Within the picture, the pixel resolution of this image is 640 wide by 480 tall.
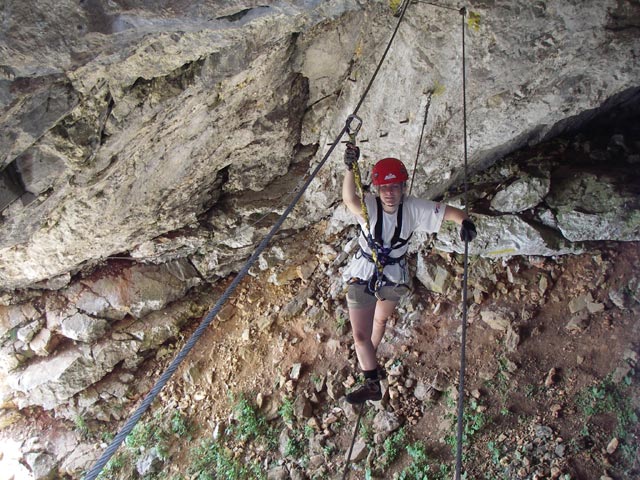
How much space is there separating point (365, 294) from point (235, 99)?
2.45 metres

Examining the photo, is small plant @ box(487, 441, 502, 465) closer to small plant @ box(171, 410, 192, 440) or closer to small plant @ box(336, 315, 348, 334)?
small plant @ box(336, 315, 348, 334)

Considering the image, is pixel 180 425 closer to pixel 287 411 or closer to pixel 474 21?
pixel 287 411

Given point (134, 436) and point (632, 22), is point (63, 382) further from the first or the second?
point (632, 22)

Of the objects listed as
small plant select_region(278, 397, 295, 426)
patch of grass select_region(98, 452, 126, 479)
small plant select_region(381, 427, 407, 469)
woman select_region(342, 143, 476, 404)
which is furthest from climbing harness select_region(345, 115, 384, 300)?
patch of grass select_region(98, 452, 126, 479)

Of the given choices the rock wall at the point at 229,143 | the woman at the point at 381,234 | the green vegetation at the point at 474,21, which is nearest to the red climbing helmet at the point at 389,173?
the woman at the point at 381,234

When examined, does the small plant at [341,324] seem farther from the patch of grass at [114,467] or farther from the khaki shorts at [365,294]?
the patch of grass at [114,467]

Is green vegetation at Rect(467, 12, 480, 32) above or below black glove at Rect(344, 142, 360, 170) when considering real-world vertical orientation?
above

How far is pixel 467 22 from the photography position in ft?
12.3

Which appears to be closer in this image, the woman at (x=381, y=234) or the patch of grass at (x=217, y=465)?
the woman at (x=381, y=234)

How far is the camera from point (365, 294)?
12.9ft

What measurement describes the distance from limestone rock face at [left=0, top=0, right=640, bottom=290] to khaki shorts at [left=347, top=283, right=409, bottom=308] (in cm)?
209

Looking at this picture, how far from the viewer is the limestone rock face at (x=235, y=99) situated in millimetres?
2682

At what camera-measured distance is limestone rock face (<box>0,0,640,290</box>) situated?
2.68 m

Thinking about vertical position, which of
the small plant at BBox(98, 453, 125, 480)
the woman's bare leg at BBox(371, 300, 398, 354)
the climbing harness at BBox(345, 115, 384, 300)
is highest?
the climbing harness at BBox(345, 115, 384, 300)
